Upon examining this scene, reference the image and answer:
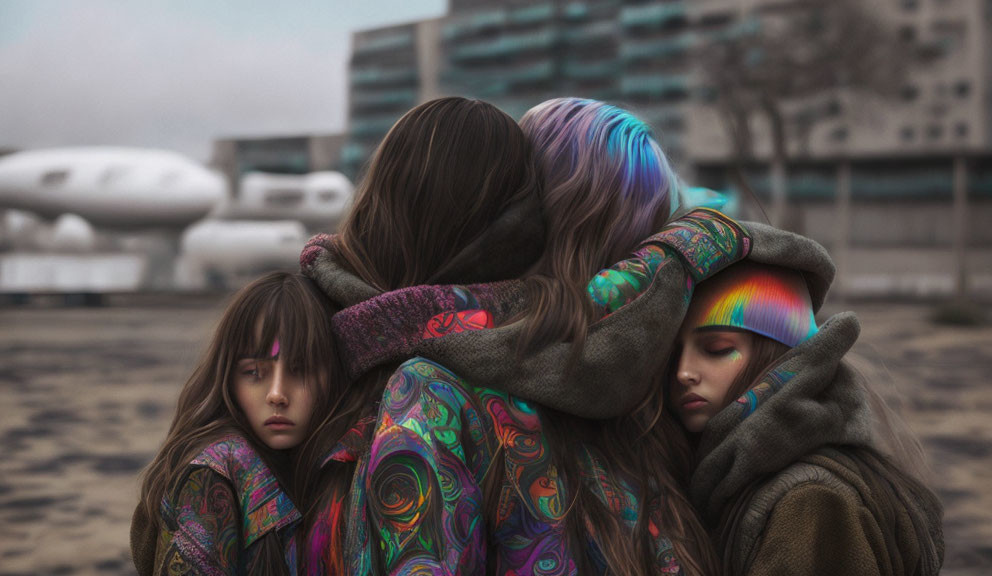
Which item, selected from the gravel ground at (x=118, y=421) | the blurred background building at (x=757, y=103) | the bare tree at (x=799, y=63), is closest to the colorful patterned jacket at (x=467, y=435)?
the gravel ground at (x=118, y=421)

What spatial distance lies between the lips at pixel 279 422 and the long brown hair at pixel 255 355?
0.13 ft

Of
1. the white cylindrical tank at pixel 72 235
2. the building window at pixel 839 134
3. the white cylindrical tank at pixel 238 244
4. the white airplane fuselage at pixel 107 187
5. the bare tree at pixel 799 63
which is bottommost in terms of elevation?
the white cylindrical tank at pixel 238 244

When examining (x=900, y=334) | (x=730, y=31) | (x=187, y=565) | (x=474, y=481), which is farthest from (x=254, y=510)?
(x=730, y=31)

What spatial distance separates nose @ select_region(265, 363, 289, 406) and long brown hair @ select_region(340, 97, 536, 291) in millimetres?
227

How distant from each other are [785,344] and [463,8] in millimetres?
36835

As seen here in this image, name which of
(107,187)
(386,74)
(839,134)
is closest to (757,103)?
(839,134)

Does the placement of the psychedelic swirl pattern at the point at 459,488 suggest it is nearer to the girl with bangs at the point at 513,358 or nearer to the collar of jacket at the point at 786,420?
the girl with bangs at the point at 513,358

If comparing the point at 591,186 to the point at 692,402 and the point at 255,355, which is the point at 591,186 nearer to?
the point at 692,402

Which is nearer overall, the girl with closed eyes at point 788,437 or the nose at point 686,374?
the girl with closed eyes at point 788,437

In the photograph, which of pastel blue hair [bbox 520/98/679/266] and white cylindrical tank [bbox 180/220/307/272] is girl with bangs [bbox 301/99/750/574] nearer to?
pastel blue hair [bbox 520/98/679/266]

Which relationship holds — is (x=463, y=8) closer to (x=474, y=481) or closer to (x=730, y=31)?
(x=730, y=31)

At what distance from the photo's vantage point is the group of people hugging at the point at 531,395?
4.80 feet

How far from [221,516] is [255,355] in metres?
0.28

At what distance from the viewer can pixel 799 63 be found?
26875 millimetres
